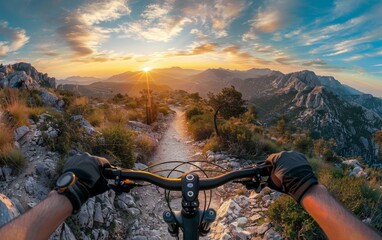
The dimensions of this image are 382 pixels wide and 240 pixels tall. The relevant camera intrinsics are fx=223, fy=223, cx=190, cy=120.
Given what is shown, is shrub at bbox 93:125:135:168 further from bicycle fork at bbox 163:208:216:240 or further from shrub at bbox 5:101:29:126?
bicycle fork at bbox 163:208:216:240

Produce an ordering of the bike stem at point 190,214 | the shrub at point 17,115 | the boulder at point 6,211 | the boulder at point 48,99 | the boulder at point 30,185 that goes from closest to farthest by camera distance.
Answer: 1. the bike stem at point 190,214
2. the boulder at point 6,211
3. the boulder at point 30,185
4. the shrub at point 17,115
5. the boulder at point 48,99

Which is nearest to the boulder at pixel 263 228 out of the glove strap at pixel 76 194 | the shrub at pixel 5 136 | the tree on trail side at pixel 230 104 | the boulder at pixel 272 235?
the boulder at pixel 272 235

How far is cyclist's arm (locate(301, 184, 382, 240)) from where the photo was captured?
1.31 metres

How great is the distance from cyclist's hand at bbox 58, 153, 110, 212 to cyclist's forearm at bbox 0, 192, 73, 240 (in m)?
0.06

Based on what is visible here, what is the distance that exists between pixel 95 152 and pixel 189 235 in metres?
6.13

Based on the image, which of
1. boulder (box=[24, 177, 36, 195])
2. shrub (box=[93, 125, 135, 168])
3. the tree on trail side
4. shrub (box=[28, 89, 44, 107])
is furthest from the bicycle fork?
the tree on trail side

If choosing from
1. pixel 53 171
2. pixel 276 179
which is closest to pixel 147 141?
pixel 53 171

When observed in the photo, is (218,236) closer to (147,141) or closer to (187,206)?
(187,206)

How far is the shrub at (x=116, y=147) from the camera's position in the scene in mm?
6973

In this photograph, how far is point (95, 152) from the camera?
22.6 feet

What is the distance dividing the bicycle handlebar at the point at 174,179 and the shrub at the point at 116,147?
5.24m

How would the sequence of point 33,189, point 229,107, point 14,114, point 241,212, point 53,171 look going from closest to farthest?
point 33,189, point 53,171, point 241,212, point 14,114, point 229,107

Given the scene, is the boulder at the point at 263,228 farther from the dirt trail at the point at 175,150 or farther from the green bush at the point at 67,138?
the green bush at the point at 67,138

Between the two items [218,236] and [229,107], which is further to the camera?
[229,107]
